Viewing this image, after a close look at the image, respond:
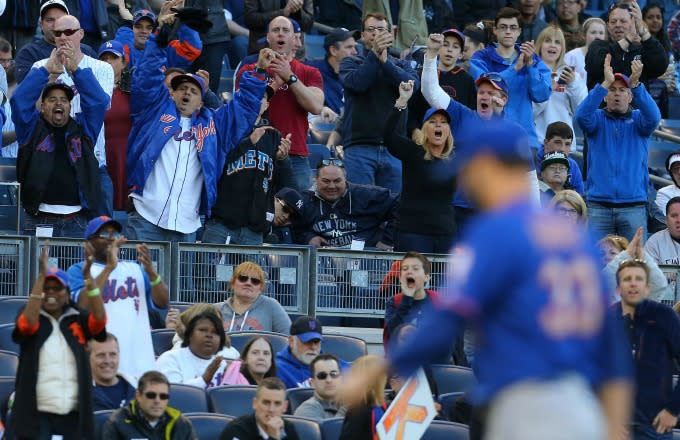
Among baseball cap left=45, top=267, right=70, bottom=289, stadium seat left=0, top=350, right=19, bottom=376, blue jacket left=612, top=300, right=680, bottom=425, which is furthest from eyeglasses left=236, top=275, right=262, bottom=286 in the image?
blue jacket left=612, top=300, right=680, bottom=425

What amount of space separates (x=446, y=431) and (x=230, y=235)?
3.17 metres

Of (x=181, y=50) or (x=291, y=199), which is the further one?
(x=181, y=50)

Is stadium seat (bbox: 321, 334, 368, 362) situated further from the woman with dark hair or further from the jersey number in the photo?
the jersey number

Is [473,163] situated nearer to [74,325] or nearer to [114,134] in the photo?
[74,325]

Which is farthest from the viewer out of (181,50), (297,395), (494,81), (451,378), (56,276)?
(494,81)

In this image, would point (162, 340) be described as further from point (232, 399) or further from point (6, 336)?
point (232, 399)

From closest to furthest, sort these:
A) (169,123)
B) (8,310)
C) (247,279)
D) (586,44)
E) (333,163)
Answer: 1. (8,310)
2. (247,279)
3. (169,123)
4. (333,163)
5. (586,44)

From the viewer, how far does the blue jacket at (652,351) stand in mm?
9383

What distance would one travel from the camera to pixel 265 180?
1211 cm

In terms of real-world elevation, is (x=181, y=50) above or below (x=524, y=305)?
above

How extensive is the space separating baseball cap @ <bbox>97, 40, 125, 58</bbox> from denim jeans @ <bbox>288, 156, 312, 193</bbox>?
5.54 ft

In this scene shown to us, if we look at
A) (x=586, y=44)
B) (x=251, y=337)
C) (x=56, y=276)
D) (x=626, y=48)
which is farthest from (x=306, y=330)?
(x=586, y=44)

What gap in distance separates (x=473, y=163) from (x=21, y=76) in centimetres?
896

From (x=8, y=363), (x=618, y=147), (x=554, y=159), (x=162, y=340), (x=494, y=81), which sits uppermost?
(x=494, y=81)
